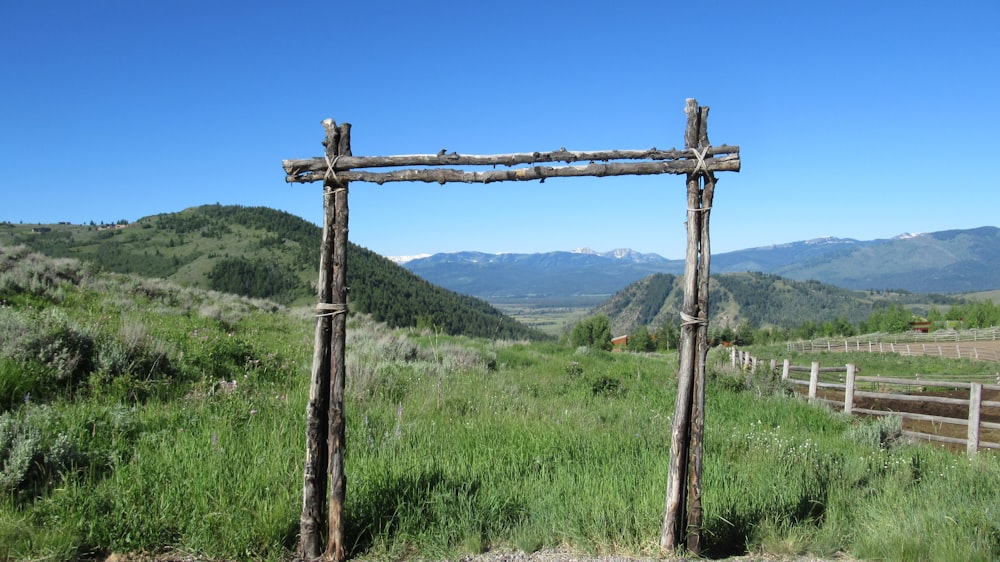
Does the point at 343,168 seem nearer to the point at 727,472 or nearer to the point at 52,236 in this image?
the point at 727,472

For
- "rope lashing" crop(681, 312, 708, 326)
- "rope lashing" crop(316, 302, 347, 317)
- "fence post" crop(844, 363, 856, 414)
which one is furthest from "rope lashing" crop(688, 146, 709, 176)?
"fence post" crop(844, 363, 856, 414)

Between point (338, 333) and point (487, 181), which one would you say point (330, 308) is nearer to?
point (338, 333)

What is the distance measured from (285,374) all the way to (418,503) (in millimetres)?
5095

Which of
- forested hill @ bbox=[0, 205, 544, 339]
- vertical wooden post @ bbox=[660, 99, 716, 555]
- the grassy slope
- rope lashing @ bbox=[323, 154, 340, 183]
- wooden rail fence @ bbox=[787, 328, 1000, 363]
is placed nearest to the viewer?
the grassy slope

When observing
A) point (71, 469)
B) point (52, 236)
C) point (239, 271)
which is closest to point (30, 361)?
point (71, 469)

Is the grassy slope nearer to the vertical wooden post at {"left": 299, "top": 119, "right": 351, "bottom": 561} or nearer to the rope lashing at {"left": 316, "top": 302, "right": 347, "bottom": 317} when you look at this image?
the vertical wooden post at {"left": 299, "top": 119, "right": 351, "bottom": 561}

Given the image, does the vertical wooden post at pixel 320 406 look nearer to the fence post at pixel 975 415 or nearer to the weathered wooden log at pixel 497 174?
the weathered wooden log at pixel 497 174

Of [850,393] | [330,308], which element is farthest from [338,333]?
[850,393]

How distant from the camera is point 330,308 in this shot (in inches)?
164

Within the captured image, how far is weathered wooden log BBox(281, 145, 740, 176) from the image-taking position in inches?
165

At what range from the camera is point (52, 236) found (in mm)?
109375

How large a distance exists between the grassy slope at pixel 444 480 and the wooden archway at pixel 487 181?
1.00 feet

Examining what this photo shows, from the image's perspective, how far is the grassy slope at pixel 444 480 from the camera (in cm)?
397

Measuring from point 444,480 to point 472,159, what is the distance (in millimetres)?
2772
